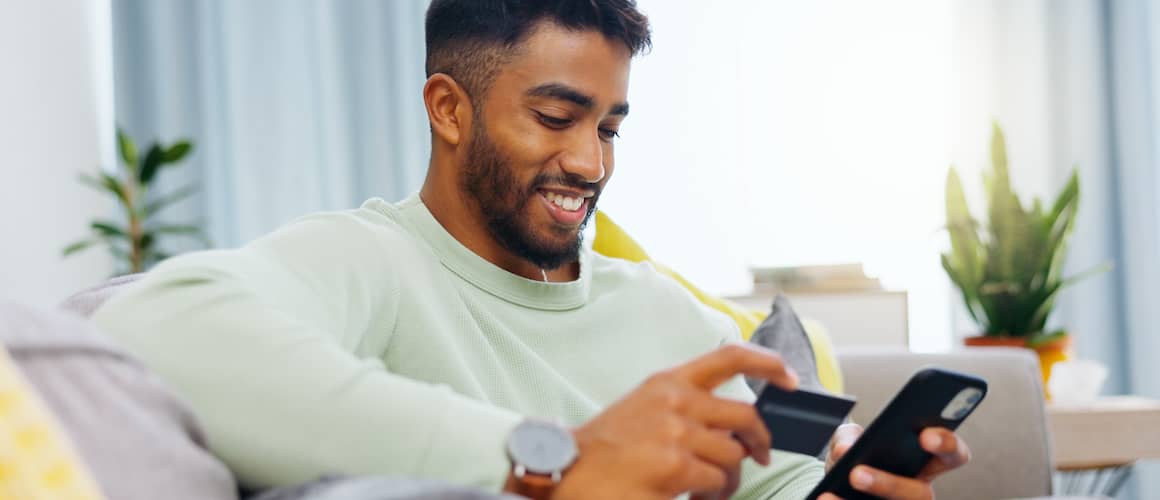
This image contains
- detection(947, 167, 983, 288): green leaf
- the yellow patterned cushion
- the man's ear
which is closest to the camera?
the yellow patterned cushion

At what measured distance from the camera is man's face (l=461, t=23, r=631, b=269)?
111cm

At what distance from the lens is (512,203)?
3.74 ft

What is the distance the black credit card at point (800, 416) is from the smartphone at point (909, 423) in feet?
0.33

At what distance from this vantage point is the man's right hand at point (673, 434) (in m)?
0.62

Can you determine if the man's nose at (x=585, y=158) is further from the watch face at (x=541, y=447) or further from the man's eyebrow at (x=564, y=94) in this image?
the watch face at (x=541, y=447)

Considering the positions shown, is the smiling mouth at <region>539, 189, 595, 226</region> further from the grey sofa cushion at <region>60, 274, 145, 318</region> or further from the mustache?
the grey sofa cushion at <region>60, 274, 145, 318</region>

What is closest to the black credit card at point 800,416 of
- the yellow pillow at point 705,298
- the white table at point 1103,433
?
the yellow pillow at point 705,298

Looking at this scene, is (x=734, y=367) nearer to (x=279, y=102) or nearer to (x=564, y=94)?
(x=564, y=94)

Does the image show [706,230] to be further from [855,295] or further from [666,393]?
[666,393]

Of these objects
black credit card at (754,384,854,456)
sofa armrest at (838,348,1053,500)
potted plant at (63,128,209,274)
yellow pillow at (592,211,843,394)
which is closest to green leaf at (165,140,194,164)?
potted plant at (63,128,209,274)

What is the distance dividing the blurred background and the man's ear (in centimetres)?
245

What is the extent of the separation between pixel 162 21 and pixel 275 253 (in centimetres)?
319

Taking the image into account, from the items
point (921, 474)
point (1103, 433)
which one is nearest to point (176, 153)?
point (1103, 433)

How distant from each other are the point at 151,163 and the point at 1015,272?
2494 mm
